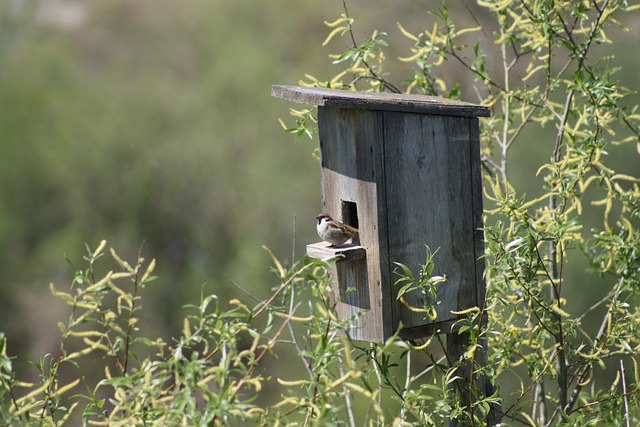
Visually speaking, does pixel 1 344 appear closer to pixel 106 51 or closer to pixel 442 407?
pixel 442 407

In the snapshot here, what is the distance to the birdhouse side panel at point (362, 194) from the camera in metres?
3.11

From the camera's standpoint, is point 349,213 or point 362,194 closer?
point 362,194

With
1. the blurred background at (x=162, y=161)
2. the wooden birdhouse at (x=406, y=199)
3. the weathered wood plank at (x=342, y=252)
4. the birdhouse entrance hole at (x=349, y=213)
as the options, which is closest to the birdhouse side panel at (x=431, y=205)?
the wooden birdhouse at (x=406, y=199)

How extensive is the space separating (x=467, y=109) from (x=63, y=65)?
16960 mm

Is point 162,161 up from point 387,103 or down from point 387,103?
down

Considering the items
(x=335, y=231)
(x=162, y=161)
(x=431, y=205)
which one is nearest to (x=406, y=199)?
(x=431, y=205)

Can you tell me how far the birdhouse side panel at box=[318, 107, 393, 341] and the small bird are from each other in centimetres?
4

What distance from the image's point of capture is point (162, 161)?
18234mm

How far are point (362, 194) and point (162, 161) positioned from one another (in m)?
15.4

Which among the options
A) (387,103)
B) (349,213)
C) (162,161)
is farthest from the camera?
(162,161)

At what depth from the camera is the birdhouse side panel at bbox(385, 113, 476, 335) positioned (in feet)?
10.3

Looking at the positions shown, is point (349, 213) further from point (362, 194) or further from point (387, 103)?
point (387, 103)

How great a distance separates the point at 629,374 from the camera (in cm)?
1030

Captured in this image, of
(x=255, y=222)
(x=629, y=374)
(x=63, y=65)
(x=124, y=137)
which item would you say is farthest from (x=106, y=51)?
(x=629, y=374)
